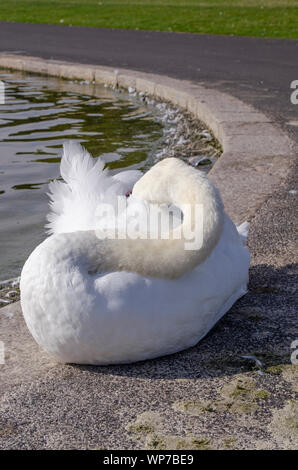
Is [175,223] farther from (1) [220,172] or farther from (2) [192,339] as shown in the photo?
(1) [220,172]

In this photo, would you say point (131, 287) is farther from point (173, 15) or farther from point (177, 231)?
point (173, 15)

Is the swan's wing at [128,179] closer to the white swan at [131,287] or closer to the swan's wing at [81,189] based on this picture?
the swan's wing at [81,189]

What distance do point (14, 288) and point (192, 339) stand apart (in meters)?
1.66

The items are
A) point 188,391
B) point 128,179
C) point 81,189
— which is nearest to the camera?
point 188,391

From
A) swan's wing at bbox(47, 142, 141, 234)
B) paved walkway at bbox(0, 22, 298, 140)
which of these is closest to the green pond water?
swan's wing at bbox(47, 142, 141, 234)

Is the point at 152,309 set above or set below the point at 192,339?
above

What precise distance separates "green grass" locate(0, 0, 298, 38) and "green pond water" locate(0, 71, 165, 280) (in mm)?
6686

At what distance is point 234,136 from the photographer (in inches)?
280

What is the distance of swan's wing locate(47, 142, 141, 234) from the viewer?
3.67 metres

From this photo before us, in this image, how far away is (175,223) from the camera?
3.29 meters

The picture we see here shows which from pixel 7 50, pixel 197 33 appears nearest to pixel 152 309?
pixel 7 50

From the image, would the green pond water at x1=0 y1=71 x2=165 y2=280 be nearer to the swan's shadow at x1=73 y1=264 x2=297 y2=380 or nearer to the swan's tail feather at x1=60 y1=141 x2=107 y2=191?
the swan's tail feather at x1=60 y1=141 x2=107 y2=191

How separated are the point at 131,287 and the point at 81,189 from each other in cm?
109

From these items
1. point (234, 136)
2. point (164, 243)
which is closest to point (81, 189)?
point (164, 243)
